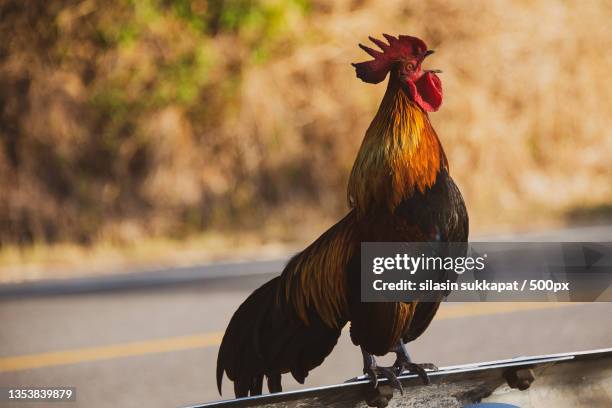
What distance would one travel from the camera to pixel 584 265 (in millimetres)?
2508

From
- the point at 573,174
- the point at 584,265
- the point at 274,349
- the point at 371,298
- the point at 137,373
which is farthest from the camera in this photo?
the point at 573,174

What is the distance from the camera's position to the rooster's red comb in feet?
9.92

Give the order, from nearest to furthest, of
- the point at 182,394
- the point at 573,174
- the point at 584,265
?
the point at 584,265
the point at 182,394
the point at 573,174

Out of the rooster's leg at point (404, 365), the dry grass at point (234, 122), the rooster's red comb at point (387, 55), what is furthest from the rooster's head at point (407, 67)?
the dry grass at point (234, 122)

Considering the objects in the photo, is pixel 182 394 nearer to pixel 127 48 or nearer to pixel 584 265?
pixel 584 265

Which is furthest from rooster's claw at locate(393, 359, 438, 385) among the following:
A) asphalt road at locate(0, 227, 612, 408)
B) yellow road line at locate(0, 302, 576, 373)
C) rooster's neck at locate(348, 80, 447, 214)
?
yellow road line at locate(0, 302, 576, 373)

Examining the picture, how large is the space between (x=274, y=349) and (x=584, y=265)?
107 centimetres

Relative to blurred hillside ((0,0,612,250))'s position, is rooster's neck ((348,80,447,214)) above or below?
below

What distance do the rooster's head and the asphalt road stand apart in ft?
8.75

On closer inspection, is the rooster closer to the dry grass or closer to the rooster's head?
the rooster's head

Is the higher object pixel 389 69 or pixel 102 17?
pixel 102 17

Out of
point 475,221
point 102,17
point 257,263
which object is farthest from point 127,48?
point 475,221

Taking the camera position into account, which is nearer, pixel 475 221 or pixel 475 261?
pixel 475 261

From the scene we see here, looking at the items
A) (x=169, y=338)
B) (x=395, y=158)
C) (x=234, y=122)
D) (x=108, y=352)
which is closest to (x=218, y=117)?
(x=234, y=122)
